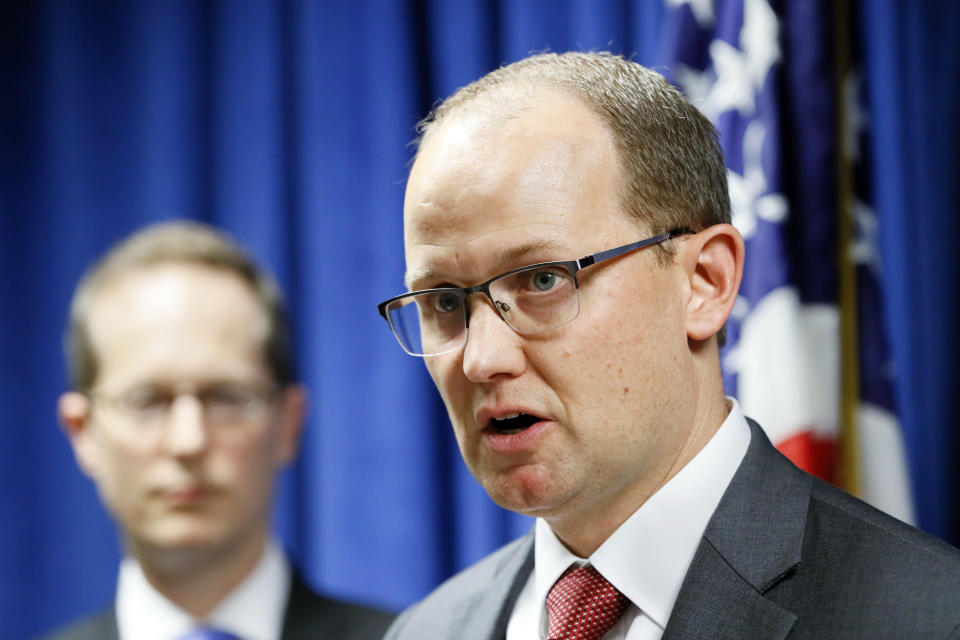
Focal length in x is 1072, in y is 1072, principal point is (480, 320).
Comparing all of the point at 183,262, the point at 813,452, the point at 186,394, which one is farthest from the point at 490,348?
the point at 183,262

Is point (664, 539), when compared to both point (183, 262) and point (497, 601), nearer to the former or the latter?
point (497, 601)

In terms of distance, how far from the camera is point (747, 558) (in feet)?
4.07

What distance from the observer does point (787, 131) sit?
7.48 feet

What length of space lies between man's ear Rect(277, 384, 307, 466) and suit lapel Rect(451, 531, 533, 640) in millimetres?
1003

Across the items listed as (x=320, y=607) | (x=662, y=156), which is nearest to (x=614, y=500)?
(x=662, y=156)

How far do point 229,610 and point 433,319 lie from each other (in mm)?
1154

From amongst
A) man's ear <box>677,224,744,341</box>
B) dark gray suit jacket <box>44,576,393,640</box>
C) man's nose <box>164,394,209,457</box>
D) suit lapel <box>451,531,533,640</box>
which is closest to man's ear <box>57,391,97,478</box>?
man's nose <box>164,394,209,457</box>

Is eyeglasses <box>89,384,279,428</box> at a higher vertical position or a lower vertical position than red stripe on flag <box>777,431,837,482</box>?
higher

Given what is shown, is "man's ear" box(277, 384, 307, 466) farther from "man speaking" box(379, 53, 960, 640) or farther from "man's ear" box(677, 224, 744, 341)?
"man's ear" box(677, 224, 744, 341)

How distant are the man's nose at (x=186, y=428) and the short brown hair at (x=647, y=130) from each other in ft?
3.52

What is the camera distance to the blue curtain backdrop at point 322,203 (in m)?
2.48

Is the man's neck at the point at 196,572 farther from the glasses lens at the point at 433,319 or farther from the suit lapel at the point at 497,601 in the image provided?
the glasses lens at the point at 433,319

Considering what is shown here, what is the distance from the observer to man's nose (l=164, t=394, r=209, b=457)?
2301mm

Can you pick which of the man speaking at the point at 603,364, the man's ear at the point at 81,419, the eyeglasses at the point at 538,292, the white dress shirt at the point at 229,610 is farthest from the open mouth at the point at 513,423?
the man's ear at the point at 81,419
